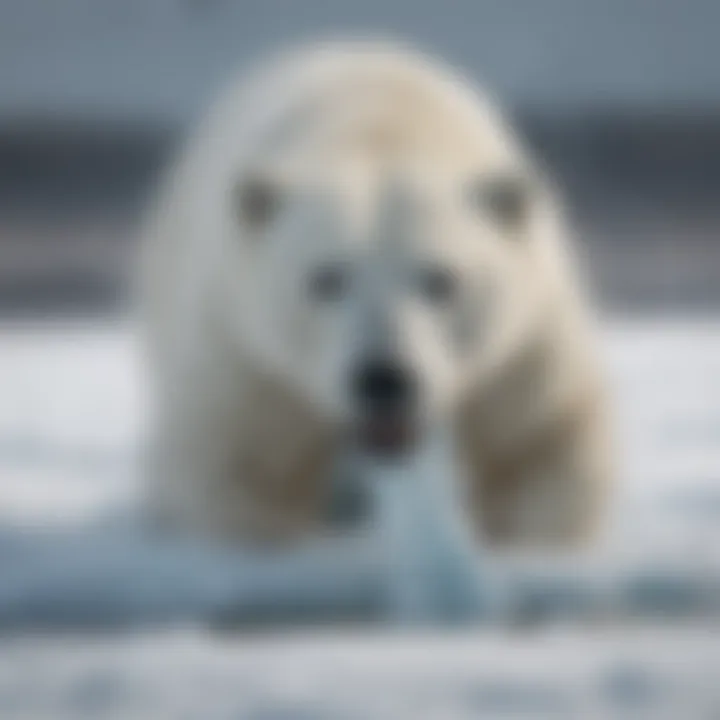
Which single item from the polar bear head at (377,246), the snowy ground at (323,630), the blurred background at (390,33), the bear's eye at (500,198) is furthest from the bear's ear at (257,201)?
the blurred background at (390,33)

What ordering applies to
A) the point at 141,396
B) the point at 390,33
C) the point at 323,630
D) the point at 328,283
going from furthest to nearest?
1. the point at 390,33
2. the point at 141,396
3. the point at 328,283
4. the point at 323,630

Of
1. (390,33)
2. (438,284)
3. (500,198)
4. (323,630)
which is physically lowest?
(323,630)

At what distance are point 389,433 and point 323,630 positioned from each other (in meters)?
0.17

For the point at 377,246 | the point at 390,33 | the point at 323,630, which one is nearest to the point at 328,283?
the point at 377,246

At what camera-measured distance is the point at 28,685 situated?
46.6 inches

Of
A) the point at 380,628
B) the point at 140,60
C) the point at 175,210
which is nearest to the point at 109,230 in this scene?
the point at 140,60

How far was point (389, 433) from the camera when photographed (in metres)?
1.40

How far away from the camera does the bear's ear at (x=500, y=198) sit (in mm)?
1504

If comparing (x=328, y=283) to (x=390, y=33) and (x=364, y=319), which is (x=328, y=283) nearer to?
(x=364, y=319)

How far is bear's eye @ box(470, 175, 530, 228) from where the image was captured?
1.50m

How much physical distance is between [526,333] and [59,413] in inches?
29.6

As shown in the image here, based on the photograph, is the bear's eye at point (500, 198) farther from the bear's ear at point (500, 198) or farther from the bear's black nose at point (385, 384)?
the bear's black nose at point (385, 384)

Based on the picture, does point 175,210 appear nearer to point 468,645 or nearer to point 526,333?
point 526,333

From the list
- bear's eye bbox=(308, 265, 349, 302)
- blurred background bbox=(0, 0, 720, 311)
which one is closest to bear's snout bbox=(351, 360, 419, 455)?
bear's eye bbox=(308, 265, 349, 302)
